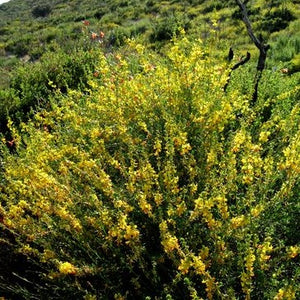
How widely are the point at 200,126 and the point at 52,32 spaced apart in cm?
1459

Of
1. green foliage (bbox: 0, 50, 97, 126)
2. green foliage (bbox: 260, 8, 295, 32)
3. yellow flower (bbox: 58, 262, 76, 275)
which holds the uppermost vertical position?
green foliage (bbox: 0, 50, 97, 126)

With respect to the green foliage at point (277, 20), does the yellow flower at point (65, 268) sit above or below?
above

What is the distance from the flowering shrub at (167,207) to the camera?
82.7 inches

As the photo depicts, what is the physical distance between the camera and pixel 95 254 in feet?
8.05

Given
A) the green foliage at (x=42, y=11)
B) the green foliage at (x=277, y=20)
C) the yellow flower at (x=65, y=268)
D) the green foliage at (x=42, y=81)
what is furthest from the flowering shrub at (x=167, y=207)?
the green foliage at (x=42, y=11)

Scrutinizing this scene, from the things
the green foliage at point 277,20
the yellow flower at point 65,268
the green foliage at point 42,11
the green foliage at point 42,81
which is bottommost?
the green foliage at point 277,20

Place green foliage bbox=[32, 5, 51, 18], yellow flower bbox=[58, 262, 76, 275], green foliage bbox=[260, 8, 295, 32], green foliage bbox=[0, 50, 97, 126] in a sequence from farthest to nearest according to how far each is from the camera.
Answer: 1. green foliage bbox=[32, 5, 51, 18]
2. green foliage bbox=[260, 8, 295, 32]
3. green foliage bbox=[0, 50, 97, 126]
4. yellow flower bbox=[58, 262, 76, 275]

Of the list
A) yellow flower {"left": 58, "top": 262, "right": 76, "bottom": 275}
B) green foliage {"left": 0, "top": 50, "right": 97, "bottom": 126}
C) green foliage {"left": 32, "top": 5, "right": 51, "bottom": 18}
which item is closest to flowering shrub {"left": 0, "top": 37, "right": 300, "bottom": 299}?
yellow flower {"left": 58, "top": 262, "right": 76, "bottom": 275}

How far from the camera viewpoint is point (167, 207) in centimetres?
227

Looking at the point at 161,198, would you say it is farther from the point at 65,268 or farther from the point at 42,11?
the point at 42,11

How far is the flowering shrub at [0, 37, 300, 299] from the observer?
2.10 m

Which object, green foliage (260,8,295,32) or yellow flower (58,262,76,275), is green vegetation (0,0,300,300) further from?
green foliage (260,8,295,32)

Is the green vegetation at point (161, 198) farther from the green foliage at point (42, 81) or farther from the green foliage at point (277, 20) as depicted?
the green foliage at point (277, 20)

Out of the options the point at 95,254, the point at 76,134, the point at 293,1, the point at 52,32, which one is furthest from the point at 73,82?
the point at 52,32
